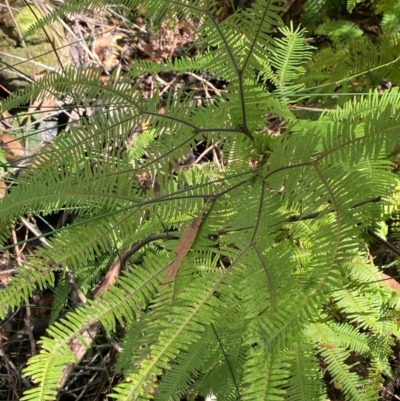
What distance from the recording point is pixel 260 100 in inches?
42.9

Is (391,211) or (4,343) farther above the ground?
(391,211)

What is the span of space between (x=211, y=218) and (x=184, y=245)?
112 millimetres

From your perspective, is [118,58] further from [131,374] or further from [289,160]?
[131,374]

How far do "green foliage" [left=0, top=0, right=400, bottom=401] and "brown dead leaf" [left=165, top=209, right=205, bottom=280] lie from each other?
0.5 inches

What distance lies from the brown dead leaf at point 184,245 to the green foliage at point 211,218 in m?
0.01

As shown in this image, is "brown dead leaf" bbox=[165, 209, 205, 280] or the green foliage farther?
"brown dead leaf" bbox=[165, 209, 205, 280]

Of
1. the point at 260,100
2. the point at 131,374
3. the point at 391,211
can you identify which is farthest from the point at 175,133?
the point at 391,211

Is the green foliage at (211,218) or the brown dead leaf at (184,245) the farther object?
the brown dead leaf at (184,245)

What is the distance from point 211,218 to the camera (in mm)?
1119

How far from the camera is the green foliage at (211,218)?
0.82 meters

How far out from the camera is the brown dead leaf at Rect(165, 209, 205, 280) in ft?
3.27

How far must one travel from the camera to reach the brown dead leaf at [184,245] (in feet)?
3.27

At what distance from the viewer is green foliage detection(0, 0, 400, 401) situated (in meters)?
0.82

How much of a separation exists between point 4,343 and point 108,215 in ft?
4.88
